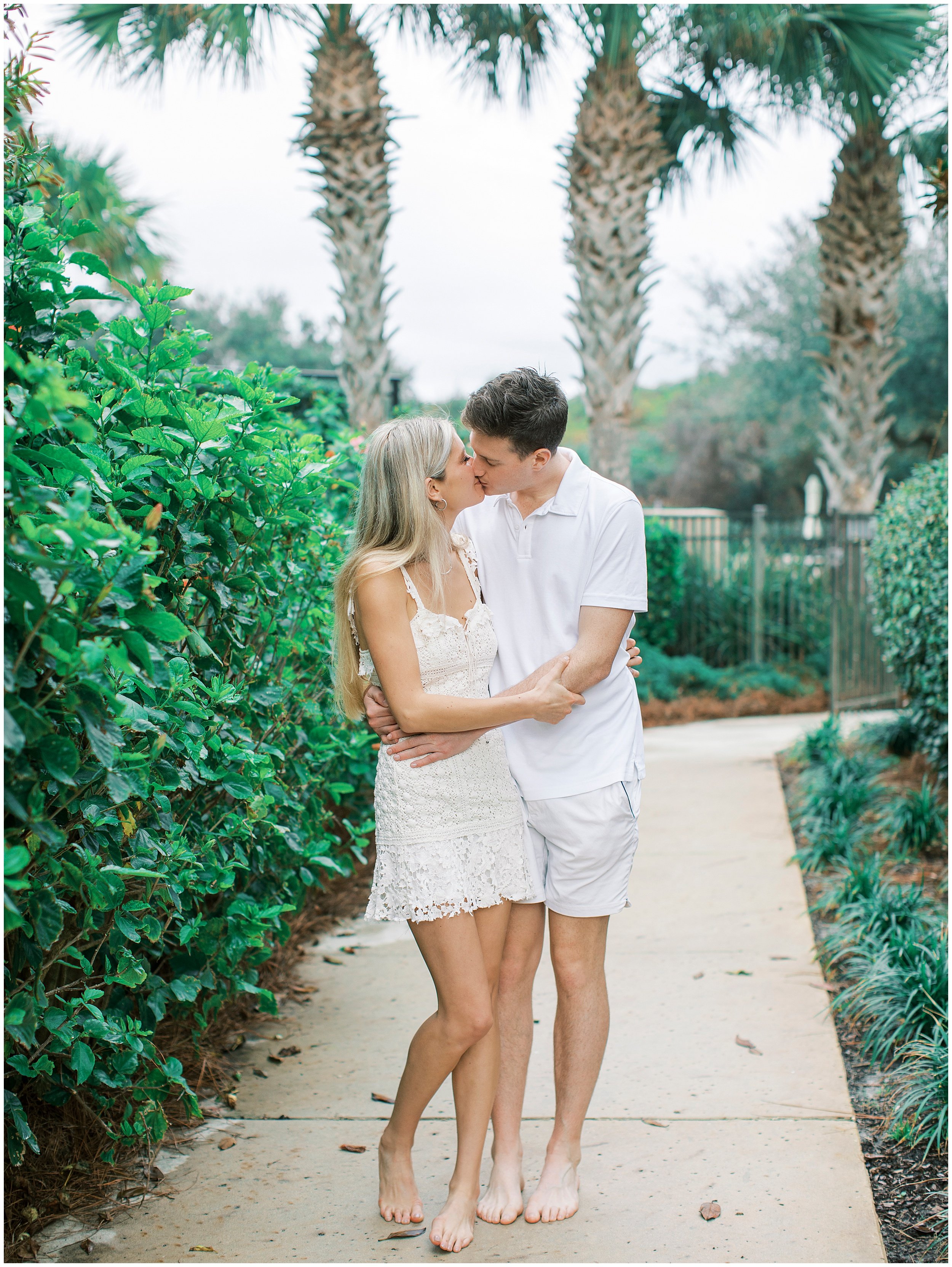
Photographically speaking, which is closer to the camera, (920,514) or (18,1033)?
(18,1033)

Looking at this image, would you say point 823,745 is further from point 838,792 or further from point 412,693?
point 412,693

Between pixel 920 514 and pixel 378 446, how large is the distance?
4.69 metres

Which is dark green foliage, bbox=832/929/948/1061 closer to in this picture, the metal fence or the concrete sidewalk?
the concrete sidewalk

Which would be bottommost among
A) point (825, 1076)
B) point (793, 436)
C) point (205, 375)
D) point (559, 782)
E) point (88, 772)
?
point (825, 1076)

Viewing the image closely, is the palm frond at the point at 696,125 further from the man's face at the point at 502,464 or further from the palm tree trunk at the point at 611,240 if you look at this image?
the man's face at the point at 502,464

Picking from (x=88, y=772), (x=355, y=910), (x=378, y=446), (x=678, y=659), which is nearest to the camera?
(x=88, y=772)

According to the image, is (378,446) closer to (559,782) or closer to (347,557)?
(347,557)

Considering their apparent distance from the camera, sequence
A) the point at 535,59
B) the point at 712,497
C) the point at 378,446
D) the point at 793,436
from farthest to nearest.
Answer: the point at 712,497
the point at 793,436
the point at 535,59
the point at 378,446

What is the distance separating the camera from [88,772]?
1996 mm

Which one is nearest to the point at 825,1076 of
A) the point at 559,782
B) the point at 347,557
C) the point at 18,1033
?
the point at 559,782

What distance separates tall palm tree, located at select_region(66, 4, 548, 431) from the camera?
28.7 feet

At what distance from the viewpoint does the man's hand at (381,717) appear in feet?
8.56

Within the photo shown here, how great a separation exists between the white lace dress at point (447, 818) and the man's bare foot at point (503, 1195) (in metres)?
0.70

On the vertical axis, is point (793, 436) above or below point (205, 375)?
above
